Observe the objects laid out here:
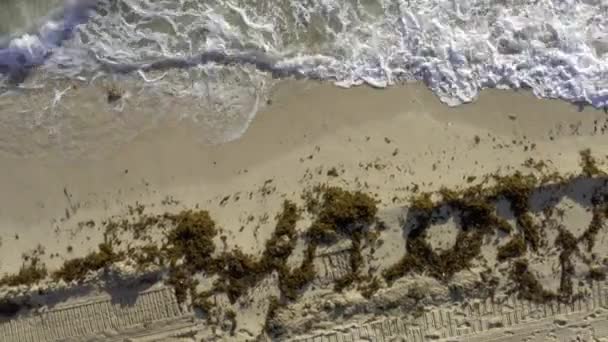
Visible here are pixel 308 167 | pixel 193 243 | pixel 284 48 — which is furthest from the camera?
pixel 284 48

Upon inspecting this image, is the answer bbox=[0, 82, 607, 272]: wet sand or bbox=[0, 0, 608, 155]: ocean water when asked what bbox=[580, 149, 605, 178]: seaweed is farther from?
bbox=[0, 0, 608, 155]: ocean water

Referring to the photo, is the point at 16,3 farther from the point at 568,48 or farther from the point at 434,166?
the point at 568,48

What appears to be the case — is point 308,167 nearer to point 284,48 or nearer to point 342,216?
point 342,216

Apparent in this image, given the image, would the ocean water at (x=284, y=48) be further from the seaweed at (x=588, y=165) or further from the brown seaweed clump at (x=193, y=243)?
the brown seaweed clump at (x=193, y=243)

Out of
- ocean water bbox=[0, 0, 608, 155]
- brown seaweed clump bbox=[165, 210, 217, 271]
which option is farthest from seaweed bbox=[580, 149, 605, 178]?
brown seaweed clump bbox=[165, 210, 217, 271]

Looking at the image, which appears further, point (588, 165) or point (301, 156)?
point (301, 156)

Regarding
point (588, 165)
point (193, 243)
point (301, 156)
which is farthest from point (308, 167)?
point (588, 165)

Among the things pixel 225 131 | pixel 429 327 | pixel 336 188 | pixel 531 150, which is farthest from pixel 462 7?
pixel 429 327
